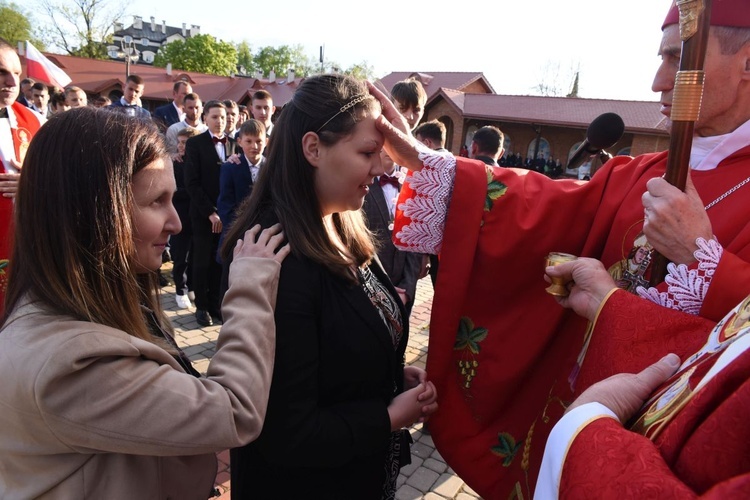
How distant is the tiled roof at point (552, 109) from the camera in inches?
611

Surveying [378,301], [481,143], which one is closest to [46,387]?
[378,301]

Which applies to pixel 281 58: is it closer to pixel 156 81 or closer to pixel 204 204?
pixel 156 81

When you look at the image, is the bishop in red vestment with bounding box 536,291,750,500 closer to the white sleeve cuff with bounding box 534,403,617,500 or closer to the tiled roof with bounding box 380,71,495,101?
the white sleeve cuff with bounding box 534,403,617,500

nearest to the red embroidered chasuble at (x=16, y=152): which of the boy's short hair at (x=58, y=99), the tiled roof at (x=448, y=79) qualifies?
the boy's short hair at (x=58, y=99)

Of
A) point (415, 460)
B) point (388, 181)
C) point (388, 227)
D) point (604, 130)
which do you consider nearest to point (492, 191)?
point (604, 130)

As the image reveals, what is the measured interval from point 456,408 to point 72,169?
4.90ft

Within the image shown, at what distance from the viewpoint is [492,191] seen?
184cm

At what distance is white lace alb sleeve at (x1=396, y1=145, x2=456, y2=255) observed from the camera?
6.06 ft

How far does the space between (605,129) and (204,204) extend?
3.92 meters

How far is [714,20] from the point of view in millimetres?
1424

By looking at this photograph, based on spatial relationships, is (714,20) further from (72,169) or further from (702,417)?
(72,169)

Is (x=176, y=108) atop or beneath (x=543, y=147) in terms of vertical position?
atop

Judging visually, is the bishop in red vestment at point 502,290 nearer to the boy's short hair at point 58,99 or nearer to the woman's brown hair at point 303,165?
the woman's brown hair at point 303,165

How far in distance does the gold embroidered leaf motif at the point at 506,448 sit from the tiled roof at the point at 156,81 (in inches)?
1015
